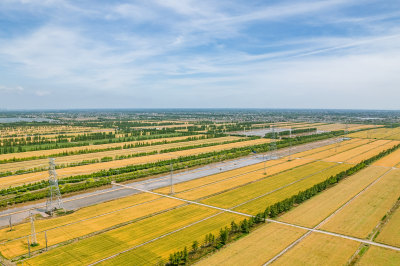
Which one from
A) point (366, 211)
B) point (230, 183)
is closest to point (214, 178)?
point (230, 183)

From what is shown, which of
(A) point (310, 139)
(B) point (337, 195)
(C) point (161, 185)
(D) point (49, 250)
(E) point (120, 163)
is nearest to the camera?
(D) point (49, 250)

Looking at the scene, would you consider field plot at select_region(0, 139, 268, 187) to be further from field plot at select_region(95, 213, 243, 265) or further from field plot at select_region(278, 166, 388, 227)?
field plot at select_region(278, 166, 388, 227)

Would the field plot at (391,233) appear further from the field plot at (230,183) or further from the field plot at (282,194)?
the field plot at (230,183)

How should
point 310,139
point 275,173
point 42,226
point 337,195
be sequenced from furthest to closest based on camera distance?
point 310,139 < point 275,173 < point 337,195 < point 42,226

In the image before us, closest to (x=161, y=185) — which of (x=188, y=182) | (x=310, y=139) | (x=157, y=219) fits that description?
(x=188, y=182)

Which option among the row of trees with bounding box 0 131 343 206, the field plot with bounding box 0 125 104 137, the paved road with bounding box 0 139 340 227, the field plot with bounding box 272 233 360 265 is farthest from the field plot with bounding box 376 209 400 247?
the field plot with bounding box 0 125 104 137

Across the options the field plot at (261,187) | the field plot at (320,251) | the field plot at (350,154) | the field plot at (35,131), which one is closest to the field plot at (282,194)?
the field plot at (261,187)

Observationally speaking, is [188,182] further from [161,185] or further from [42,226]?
[42,226]
